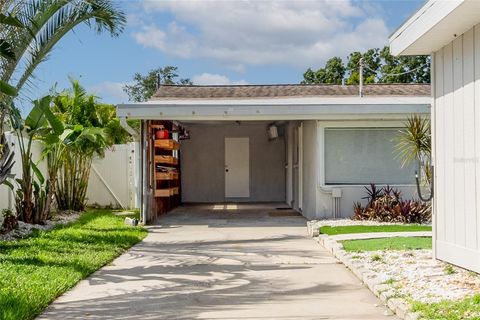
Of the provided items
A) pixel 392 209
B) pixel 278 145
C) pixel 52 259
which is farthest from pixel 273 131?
pixel 52 259

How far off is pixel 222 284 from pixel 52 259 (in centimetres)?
259

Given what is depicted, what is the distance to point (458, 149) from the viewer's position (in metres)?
7.09

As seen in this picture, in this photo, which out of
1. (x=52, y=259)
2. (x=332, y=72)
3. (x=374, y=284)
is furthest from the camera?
(x=332, y=72)

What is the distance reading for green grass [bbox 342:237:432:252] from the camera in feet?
29.5

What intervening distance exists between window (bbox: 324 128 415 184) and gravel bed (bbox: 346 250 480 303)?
526 centimetres

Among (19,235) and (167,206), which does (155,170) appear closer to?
(167,206)

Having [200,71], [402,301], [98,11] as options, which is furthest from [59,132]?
[200,71]

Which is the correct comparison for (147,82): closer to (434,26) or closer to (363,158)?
(363,158)

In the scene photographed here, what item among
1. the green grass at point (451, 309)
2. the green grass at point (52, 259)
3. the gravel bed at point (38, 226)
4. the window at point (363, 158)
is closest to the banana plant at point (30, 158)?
the gravel bed at point (38, 226)

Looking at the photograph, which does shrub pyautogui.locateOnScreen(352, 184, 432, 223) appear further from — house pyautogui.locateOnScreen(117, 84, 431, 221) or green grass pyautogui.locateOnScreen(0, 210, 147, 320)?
green grass pyautogui.locateOnScreen(0, 210, 147, 320)

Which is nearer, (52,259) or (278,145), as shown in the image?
(52,259)

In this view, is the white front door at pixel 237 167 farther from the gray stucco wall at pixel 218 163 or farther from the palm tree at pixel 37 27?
the palm tree at pixel 37 27

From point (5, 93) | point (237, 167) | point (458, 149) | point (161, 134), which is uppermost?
point (5, 93)

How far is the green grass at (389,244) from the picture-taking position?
899 centimetres
